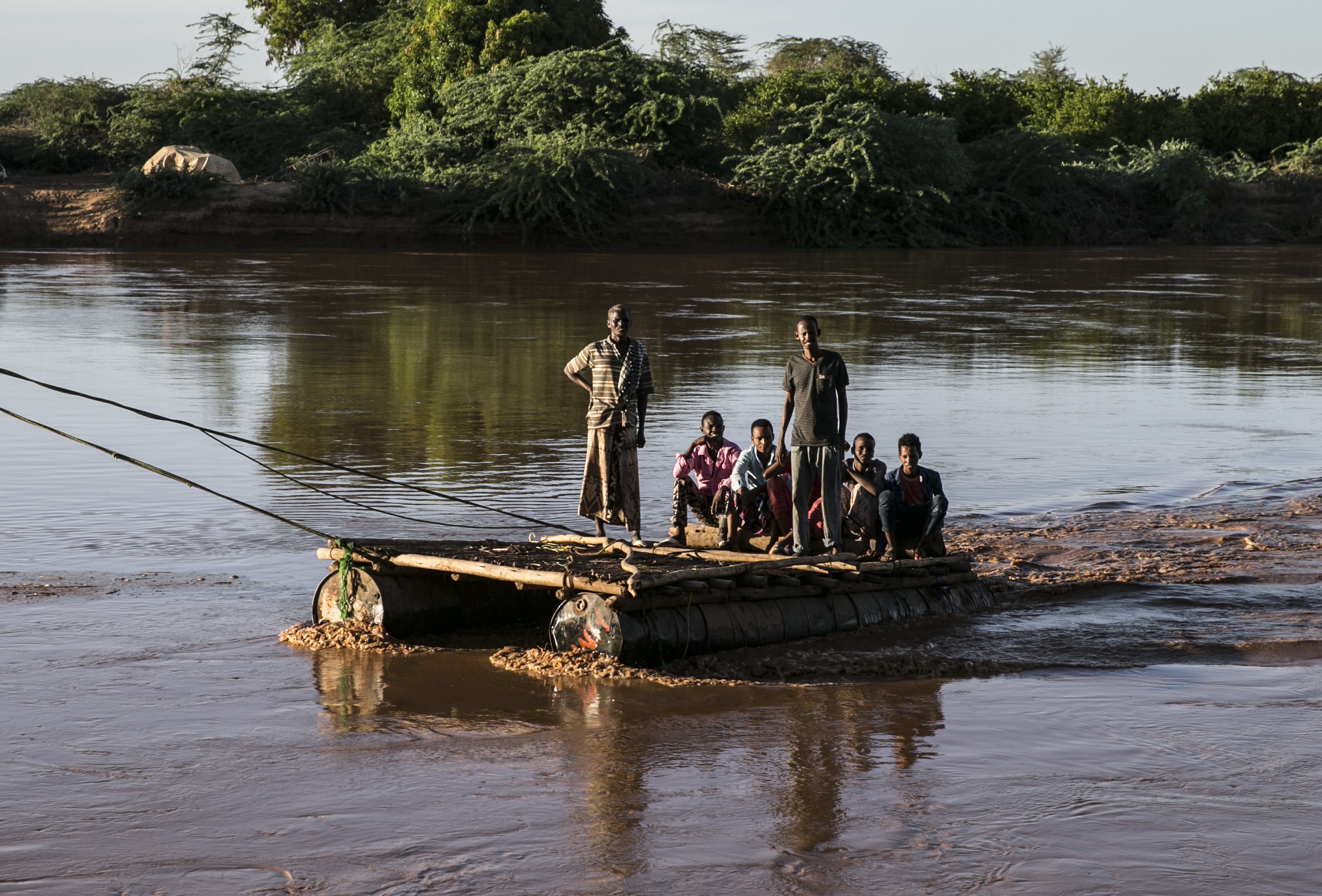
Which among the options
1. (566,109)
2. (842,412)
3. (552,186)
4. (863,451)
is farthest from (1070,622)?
(566,109)

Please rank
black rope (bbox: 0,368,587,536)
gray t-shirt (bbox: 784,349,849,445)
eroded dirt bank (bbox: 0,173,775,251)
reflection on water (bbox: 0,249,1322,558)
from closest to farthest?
black rope (bbox: 0,368,587,536)
gray t-shirt (bbox: 784,349,849,445)
reflection on water (bbox: 0,249,1322,558)
eroded dirt bank (bbox: 0,173,775,251)

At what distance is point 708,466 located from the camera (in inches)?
370

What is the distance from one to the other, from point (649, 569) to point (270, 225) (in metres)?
36.6

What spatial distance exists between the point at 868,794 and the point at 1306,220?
167ft

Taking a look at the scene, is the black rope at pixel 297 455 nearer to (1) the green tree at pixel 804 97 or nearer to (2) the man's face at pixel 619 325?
(2) the man's face at pixel 619 325

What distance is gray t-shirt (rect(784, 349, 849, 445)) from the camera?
28.4 feet

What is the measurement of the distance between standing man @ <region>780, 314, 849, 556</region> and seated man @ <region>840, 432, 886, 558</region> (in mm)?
356

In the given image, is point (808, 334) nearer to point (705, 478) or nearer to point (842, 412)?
point (842, 412)

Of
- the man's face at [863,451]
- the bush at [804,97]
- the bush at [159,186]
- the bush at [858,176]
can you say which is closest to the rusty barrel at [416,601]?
the man's face at [863,451]

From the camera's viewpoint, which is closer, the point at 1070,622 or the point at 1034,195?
the point at 1070,622

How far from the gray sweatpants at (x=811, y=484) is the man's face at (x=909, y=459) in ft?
1.47

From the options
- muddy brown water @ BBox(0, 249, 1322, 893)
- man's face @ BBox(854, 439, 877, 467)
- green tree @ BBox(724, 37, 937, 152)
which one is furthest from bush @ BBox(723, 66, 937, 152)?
man's face @ BBox(854, 439, 877, 467)

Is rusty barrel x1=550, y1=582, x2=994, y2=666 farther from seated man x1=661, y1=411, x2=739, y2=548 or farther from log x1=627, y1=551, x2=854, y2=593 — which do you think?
seated man x1=661, y1=411, x2=739, y2=548

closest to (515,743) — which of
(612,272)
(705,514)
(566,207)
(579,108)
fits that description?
(705,514)
